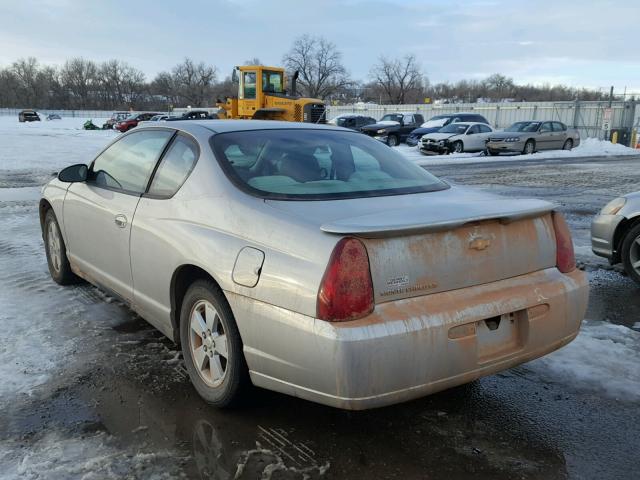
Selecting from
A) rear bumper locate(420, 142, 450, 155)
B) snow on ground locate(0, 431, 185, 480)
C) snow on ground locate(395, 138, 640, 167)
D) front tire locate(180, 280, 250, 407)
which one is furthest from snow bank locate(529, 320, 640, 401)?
rear bumper locate(420, 142, 450, 155)

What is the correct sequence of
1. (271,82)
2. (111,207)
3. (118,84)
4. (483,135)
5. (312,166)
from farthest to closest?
(118,84) < (483,135) < (271,82) < (111,207) < (312,166)

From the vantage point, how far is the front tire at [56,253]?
5.08m

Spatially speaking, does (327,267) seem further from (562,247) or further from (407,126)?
(407,126)

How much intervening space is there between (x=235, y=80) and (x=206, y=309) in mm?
A: 21213

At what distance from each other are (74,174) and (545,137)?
2478 centimetres

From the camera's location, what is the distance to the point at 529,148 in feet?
82.1

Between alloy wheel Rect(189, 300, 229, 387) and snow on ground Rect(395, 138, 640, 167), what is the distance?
15.0m

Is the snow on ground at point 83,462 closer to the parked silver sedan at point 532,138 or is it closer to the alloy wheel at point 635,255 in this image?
the alloy wheel at point 635,255

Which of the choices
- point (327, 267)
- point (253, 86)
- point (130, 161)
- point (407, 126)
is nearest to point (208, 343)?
point (327, 267)

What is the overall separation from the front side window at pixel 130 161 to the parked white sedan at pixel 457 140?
2130cm

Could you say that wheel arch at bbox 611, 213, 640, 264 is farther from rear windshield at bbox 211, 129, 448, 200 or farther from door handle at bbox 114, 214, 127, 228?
door handle at bbox 114, 214, 127, 228

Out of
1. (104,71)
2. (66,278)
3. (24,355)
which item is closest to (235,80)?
(66,278)

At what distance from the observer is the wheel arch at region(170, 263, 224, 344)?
125 inches

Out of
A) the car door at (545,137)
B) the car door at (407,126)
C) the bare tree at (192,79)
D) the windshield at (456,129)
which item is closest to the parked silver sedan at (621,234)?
the windshield at (456,129)
